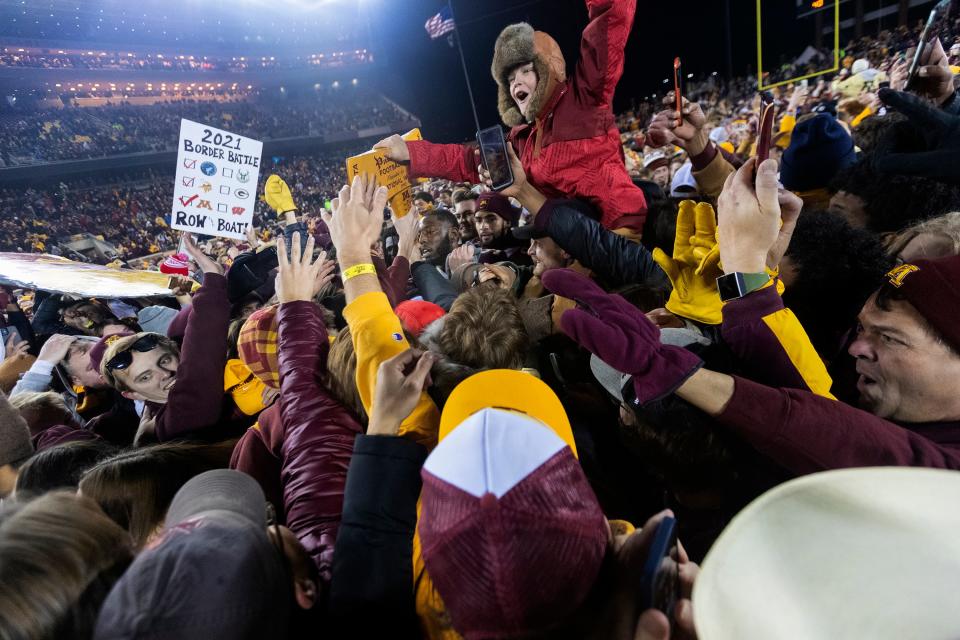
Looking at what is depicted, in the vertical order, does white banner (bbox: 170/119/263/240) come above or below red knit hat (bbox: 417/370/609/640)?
above

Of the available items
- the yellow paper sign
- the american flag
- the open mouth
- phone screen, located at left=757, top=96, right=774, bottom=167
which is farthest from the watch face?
the american flag

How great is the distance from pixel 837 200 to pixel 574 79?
5.70 ft

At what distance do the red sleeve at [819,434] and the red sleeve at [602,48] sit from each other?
1809mm

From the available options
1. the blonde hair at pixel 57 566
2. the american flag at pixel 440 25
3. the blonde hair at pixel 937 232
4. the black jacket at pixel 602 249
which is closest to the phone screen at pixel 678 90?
the black jacket at pixel 602 249

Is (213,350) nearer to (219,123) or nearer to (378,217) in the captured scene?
(378,217)

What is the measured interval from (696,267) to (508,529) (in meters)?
1.49

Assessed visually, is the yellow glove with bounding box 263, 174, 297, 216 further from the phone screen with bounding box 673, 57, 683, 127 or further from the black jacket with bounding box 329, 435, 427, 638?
the black jacket with bounding box 329, 435, 427, 638

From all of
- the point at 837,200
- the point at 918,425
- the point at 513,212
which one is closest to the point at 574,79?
the point at 513,212

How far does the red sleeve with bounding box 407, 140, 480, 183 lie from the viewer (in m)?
2.87

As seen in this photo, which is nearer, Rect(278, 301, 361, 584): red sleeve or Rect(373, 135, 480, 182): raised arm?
Rect(278, 301, 361, 584): red sleeve

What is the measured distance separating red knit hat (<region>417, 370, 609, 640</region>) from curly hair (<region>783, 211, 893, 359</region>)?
1.65 m

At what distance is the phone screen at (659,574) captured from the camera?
0.59 metres

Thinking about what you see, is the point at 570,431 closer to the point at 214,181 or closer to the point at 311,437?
the point at 311,437

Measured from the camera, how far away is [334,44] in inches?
1533
